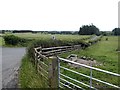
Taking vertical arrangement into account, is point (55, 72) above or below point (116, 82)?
above

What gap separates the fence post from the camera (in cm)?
773

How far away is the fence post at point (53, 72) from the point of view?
25.3 ft

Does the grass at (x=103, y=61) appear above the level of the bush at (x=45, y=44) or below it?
below

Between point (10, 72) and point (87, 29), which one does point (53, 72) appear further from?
point (87, 29)

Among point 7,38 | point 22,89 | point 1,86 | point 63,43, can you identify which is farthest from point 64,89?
point 7,38

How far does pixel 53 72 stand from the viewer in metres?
7.77

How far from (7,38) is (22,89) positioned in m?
37.9

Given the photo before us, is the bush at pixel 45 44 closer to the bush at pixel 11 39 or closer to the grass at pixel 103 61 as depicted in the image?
the grass at pixel 103 61

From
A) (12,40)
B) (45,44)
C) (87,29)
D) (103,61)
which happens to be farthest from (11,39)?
(87,29)

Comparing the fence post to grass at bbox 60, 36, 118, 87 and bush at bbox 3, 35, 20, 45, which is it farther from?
bush at bbox 3, 35, 20, 45

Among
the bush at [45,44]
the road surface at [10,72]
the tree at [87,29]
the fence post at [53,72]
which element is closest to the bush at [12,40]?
the bush at [45,44]

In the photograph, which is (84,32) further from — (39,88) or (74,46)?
(39,88)

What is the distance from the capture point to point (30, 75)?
9.55 m

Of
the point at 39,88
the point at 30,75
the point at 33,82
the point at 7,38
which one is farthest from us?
the point at 7,38
